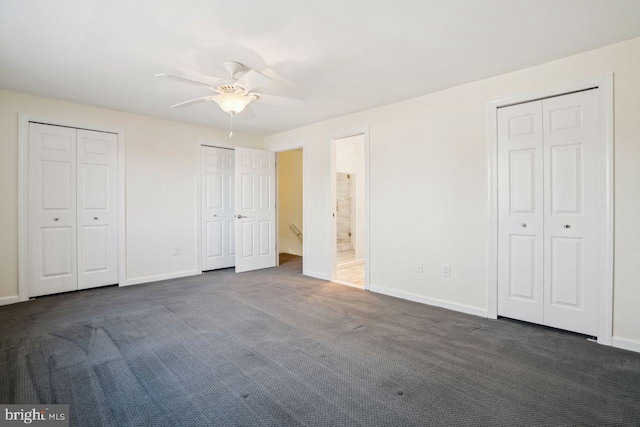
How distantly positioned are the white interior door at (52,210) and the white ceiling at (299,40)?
2.19 feet

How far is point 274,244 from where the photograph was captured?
18.6ft

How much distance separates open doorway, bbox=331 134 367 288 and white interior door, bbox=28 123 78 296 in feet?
12.6

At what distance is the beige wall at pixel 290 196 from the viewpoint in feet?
24.4

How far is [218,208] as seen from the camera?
532cm

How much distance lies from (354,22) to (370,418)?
8.24ft

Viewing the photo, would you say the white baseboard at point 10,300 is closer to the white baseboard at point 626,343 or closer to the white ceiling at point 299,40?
the white ceiling at point 299,40

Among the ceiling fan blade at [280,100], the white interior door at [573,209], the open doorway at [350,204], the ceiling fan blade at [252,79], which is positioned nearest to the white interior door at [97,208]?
the ceiling fan blade at [280,100]

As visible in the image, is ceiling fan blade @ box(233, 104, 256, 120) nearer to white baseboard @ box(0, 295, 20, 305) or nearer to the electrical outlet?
the electrical outlet

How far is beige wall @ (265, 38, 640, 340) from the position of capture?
7.91 feet

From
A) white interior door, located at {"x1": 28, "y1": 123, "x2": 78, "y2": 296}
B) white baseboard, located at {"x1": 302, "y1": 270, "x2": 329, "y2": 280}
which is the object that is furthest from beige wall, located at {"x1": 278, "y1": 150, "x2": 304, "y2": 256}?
white interior door, located at {"x1": 28, "y1": 123, "x2": 78, "y2": 296}

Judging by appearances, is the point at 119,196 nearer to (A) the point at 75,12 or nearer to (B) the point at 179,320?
(B) the point at 179,320

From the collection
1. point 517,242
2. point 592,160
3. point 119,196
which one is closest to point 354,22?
point 592,160

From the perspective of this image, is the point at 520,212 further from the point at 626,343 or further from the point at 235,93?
the point at 235,93

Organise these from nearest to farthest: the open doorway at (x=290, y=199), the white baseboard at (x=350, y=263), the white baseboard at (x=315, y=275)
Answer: the white baseboard at (x=315, y=275), the white baseboard at (x=350, y=263), the open doorway at (x=290, y=199)
